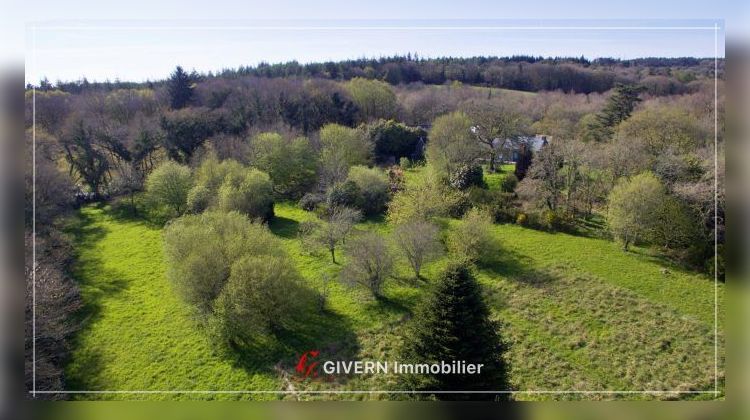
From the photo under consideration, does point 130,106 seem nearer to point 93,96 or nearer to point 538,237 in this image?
point 93,96

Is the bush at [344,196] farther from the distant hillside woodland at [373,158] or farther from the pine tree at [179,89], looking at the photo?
the pine tree at [179,89]

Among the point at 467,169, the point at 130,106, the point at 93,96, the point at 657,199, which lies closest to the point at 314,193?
the point at 467,169

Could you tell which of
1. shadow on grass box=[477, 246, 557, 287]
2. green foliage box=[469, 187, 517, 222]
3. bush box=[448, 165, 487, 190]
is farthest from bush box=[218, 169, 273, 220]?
shadow on grass box=[477, 246, 557, 287]

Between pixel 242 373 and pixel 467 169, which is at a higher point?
pixel 467 169

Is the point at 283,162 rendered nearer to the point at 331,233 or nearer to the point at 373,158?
the point at 373,158

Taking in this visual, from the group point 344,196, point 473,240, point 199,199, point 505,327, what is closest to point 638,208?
point 473,240

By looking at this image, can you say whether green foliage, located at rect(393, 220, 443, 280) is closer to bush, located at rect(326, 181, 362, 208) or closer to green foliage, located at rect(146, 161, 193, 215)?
bush, located at rect(326, 181, 362, 208)
